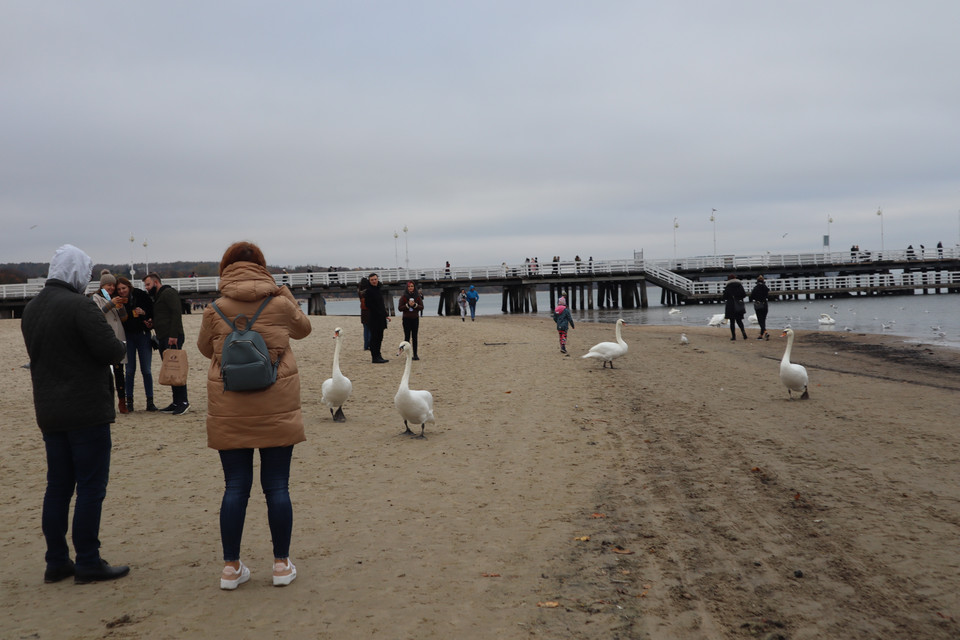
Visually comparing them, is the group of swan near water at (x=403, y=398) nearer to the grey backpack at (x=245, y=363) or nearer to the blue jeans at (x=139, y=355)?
the blue jeans at (x=139, y=355)

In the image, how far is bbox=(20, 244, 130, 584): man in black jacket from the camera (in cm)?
412

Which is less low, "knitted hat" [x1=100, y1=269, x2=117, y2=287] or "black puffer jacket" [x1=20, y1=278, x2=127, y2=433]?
"knitted hat" [x1=100, y1=269, x2=117, y2=287]

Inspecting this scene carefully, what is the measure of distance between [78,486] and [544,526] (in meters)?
3.10

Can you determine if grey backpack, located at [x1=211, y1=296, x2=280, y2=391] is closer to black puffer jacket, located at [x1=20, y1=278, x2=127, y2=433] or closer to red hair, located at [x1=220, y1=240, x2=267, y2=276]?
red hair, located at [x1=220, y1=240, x2=267, y2=276]

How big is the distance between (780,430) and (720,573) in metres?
4.83

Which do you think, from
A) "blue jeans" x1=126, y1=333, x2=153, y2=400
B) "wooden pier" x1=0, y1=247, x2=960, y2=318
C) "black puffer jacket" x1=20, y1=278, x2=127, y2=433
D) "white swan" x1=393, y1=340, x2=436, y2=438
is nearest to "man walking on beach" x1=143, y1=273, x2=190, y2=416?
"blue jeans" x1=126, y1=333, x2=153, y2=400

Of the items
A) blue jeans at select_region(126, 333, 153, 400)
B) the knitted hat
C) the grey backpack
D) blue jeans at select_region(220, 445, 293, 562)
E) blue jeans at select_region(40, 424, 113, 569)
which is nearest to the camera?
the grey backpack

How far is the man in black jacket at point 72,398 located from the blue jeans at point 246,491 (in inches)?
30.7

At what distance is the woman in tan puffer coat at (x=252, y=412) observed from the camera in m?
3.93

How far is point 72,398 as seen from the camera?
4.12 m

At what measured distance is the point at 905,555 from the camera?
4.65 meters

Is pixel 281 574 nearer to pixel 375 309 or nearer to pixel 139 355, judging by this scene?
pixel 139 355

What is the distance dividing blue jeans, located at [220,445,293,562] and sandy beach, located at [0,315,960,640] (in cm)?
35

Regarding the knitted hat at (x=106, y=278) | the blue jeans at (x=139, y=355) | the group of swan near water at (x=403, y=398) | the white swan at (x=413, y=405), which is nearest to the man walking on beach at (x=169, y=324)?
the blue jeans at (x=139, y=355)
